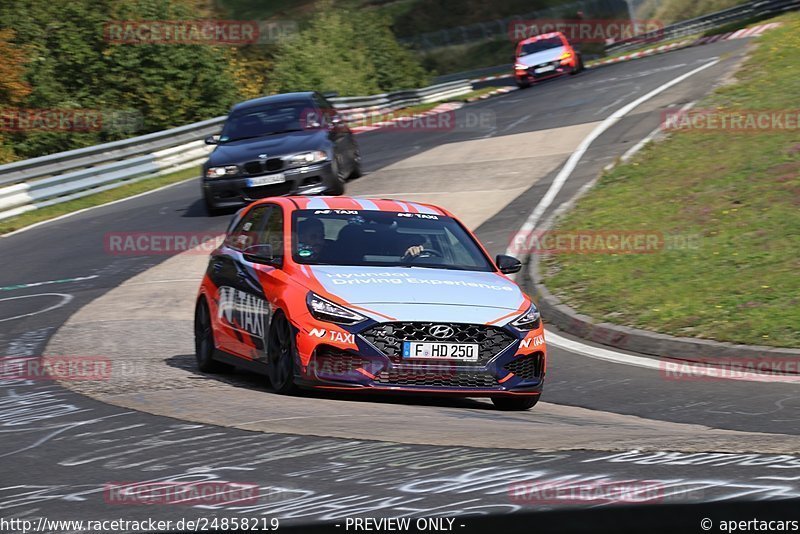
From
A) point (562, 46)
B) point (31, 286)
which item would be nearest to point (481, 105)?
point (562, 46)

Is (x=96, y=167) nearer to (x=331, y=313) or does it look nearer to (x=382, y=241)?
(x=382, y=241)

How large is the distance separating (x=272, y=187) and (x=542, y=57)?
79.9ft

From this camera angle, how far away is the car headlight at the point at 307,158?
1995cm

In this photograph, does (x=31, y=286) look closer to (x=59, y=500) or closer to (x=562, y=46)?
(x=59, y=500)

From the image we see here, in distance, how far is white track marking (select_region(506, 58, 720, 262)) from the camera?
18.7m

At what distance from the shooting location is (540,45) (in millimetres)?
43531

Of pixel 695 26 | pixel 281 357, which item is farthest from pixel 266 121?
pixel 695 26

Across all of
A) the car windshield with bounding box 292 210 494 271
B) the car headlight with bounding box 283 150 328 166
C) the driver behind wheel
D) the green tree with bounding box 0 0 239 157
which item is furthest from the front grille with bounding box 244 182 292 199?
the green tree with bounding box 0 0 239 157

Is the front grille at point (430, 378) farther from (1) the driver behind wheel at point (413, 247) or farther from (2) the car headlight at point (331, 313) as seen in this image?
(1) the driver behind wheel at point (413, 247)

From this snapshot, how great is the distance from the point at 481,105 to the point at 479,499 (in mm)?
32209

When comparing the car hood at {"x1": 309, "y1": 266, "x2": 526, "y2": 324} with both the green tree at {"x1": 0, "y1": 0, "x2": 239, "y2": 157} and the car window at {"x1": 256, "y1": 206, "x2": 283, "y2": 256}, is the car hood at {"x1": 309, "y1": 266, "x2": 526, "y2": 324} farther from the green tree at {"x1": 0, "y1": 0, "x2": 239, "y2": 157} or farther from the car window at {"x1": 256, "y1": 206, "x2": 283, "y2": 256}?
the green tree at {"x1": 0, "y1": 0, "x2": 239, "y2": 157}

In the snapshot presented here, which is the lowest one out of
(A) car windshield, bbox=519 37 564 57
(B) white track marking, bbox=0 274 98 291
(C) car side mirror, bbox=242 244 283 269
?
(A) car windshield, bbox=519 37 564 57

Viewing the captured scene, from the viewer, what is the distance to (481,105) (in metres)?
37.0

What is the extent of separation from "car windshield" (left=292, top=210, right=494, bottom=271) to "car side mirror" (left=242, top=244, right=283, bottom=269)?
141 mm
